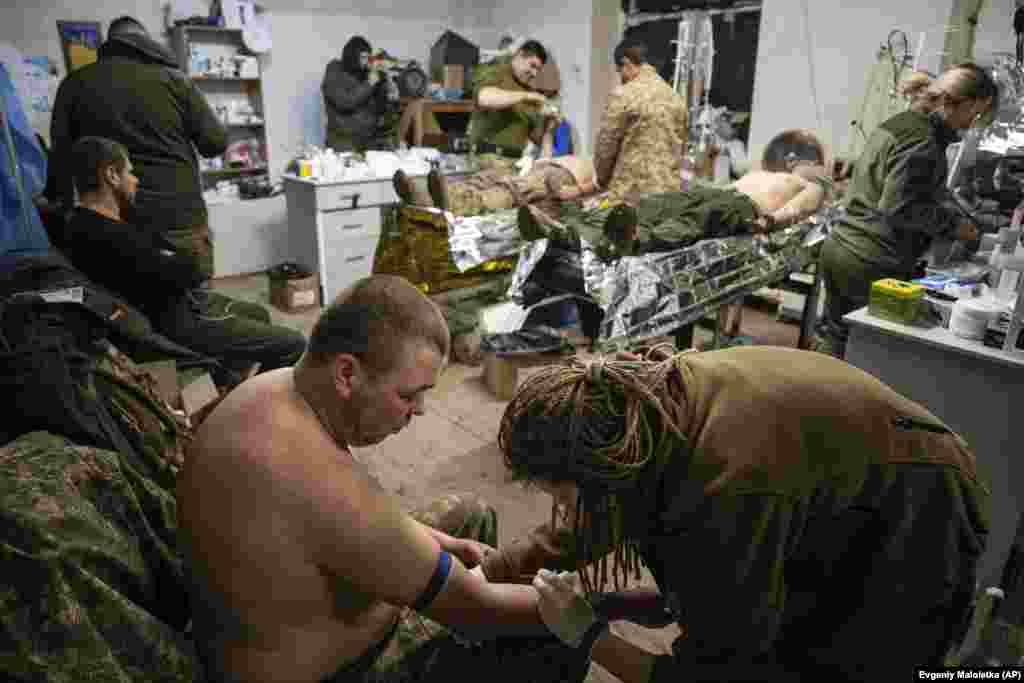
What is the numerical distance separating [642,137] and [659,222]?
715mm

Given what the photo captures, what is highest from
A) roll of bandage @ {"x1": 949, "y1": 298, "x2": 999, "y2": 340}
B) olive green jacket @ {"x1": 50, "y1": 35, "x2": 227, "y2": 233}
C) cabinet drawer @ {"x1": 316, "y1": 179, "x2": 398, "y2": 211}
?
olive green jacket @ {"x1": 50, "y1": 35, "x2": 227, "y2": 233}

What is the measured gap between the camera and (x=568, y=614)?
118cm

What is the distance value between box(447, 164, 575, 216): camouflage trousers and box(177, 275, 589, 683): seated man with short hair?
263 centimetres

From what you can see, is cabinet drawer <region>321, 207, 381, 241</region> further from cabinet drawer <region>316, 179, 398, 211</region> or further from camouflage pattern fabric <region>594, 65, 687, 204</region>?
camouflage pattern fabric <region>594, 65, 687, 204</region>

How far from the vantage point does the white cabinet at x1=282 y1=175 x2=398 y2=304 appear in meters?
4.34

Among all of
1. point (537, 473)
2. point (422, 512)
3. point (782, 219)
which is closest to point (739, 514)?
point (537, 473)

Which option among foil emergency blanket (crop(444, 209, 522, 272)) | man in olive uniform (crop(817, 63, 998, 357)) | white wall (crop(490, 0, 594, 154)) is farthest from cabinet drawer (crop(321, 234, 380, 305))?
man in olive uniform (crop(817, 63, 998, 357))

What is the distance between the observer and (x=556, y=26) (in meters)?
6.06

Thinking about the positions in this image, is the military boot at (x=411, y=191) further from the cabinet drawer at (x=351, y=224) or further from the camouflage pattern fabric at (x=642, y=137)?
the camouflage pattern fabric at (x=642, y=137)

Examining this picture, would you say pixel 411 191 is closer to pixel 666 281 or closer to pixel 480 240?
pixel 480 240

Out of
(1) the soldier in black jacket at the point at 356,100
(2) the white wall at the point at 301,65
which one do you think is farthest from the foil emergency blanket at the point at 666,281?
(2) the white wall at the point at 301,65

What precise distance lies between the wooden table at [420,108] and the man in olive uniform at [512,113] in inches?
22.6

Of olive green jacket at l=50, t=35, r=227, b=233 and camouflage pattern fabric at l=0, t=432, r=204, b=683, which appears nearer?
camouflage pattern fabric at l=0, t=432, r=204, b=683

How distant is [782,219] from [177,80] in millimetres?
2971
